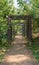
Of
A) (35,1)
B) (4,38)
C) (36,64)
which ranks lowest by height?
(4,38)

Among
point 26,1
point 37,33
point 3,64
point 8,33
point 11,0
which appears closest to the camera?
point 3,64

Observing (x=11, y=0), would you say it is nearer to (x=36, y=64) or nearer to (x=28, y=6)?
(x=28, y=6)

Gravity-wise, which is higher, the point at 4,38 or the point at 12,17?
the point at 12,17

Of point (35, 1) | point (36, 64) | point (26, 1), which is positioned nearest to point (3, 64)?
point (36, 64)

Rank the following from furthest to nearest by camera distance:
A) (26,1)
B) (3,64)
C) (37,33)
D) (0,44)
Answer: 1. (37,33)
2. (0,44)
3. (26,1)
4. (3,64)

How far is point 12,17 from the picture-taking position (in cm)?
2042

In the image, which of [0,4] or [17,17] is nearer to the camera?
[0,4]

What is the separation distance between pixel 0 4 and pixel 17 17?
5.91m

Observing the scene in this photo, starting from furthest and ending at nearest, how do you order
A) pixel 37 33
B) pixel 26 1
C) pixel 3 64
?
pixel 37 33 < pixel 26 1 < pixel 3 64

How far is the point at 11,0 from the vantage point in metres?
22.5

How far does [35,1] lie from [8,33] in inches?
231

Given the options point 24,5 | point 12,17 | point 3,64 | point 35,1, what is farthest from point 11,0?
point 3,64

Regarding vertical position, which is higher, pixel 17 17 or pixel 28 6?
pixel 28 6

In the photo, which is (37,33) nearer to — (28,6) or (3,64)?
(28,6)
